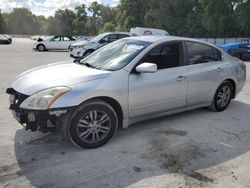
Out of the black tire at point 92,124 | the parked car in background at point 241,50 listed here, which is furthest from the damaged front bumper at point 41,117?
the parked car in background at point 241,50

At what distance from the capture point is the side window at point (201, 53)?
5.20 m

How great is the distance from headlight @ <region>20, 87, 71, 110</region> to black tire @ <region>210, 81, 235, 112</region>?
10.5 feet

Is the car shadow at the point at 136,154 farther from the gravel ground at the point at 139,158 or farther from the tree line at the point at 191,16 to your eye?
the tree line at the point at 191,16

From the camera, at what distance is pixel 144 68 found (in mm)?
4246

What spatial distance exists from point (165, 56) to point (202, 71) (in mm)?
871

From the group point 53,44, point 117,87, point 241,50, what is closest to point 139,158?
point 117,87

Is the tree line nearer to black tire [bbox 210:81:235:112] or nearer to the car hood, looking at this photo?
black tire [bbox 210:81:235:112]

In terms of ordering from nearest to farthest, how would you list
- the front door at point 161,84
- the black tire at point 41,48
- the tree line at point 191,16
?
the front door at point 161,84 < the black tire at point 41,48 < the tree line at point 191,16

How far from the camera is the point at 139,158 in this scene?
3.83 meters

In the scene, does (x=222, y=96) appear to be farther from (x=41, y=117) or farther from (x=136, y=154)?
(x=41, y=117)

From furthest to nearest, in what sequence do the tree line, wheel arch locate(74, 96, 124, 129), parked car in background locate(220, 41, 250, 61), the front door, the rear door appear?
the tree line
parked car in background locate(220, 41, 250, 61)
the rear door
the front door
wheel arch locate(74, 96, 124, 129)

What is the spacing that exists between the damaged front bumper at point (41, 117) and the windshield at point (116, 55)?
1046mm

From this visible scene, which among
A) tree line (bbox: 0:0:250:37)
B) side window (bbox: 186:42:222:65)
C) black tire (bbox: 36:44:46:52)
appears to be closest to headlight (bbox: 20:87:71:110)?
side window (bbox: 186:42:222:65)

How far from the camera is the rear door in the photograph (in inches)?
202
